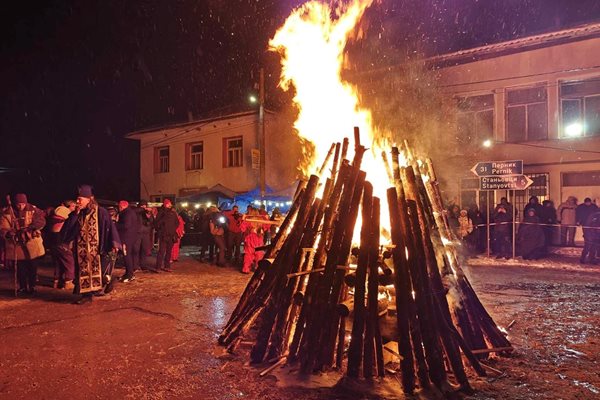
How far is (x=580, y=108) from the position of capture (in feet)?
59.3

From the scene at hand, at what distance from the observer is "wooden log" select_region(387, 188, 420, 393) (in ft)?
14.8

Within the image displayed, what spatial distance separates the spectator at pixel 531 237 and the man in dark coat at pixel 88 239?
12519mm

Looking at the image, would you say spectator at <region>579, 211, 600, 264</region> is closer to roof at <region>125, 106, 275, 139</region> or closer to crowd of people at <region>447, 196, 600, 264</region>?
crowd of people at <region>447, 196, 600, 264</region>

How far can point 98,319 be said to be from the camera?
7289mm

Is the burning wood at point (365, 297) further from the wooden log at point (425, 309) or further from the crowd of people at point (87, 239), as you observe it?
the crowd of people at point (87, 239)

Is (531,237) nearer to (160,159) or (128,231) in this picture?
(128,231)

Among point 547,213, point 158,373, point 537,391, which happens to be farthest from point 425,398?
point 547,213

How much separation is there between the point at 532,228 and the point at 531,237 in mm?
294

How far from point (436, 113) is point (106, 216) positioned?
15.5 m

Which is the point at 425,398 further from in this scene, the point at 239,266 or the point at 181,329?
the point at 239,266

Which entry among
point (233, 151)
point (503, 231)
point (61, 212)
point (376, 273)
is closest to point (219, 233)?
point (61, 212)

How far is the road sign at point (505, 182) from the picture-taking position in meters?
14.4

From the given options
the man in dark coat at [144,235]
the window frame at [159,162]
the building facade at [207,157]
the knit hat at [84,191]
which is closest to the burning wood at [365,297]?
the knit hat at [84,191]

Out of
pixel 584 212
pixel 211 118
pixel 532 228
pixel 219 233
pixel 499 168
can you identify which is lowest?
pixel 219 233
